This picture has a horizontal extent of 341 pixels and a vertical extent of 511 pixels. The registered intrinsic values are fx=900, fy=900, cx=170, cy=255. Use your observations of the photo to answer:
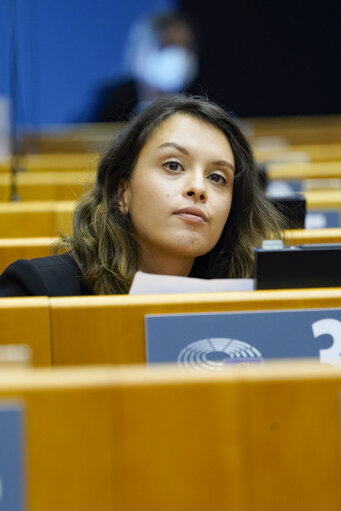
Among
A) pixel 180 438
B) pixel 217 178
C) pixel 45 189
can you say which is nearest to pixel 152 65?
pixel 45 189

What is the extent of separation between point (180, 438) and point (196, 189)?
3.26ft

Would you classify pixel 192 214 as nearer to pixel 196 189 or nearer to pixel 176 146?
pixel 196 189

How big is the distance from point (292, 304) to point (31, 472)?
21.0 inches

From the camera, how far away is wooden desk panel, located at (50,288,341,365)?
4.09 ft

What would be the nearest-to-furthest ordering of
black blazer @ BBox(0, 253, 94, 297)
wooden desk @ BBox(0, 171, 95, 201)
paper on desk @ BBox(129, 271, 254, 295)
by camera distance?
paper on desk @ BBox(129, 271, 254, 295) < black blazer @ BBox(0, 253, 94, 297) < wooden desk @ BBox(0, 171, 95, 201)

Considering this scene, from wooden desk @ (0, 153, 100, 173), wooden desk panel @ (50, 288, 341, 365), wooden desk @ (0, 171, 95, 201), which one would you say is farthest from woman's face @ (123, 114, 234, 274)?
wooden desk @ (0, 153, 100, 173)

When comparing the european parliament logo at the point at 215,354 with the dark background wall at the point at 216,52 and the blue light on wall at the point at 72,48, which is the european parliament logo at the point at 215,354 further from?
the blue light on wall at the point at 72,48

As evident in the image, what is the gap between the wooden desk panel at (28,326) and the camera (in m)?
1.23

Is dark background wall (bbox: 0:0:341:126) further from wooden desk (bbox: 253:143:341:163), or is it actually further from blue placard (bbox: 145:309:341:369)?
blue placard (bbox: 145:309:341:369)

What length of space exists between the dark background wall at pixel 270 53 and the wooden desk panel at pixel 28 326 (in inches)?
285

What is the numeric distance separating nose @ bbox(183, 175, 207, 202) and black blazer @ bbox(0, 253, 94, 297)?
0.30 metres

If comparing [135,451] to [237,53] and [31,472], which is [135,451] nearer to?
[31,472]

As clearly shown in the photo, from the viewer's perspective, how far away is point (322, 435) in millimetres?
871

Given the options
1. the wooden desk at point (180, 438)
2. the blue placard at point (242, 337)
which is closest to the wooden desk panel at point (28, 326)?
the blue placard at point (242, 337)
